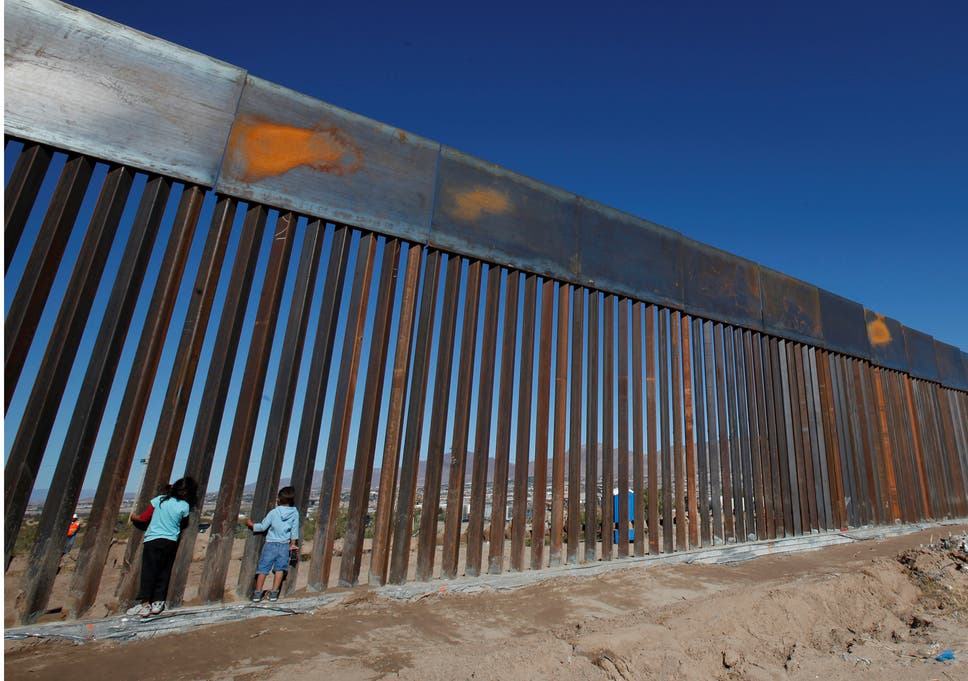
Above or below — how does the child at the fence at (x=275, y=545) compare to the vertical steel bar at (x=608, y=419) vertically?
below

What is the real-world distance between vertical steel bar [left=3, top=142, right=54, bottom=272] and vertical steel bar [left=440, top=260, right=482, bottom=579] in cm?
438

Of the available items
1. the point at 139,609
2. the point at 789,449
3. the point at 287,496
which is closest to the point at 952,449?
the point at 789,449

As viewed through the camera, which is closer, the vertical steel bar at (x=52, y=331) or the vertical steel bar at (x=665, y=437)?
the vertical steel bar at (x=52, y=331)

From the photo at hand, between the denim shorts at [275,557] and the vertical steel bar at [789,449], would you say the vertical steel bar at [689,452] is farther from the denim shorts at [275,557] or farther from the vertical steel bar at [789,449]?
the denim shorts at [275,557]

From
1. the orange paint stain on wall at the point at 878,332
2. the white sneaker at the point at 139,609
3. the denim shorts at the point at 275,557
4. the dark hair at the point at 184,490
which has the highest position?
the orange paint stain on wall at the point at 878,332

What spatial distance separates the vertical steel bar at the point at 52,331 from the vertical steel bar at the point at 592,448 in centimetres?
557

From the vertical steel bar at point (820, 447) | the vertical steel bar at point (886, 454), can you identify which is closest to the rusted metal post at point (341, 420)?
the vertical steel bar at point (820, 447)

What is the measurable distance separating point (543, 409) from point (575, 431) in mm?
604

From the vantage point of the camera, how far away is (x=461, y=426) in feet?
20.9

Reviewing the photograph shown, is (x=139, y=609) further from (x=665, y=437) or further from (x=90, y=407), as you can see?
(x=665, y=437)

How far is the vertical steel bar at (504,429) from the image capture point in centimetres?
633

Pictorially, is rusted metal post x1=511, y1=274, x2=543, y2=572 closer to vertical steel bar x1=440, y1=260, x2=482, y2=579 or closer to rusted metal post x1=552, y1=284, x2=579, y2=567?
rusted metal post x1=552, y1=284, x2=579, y2=567

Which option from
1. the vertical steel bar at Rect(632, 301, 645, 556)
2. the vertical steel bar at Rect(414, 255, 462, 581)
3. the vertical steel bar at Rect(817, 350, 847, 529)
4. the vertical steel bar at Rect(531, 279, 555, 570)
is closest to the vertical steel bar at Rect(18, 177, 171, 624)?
the vertical steel bar at Rect(414, 255, 462, 581)

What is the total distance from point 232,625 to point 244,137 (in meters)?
4.68
